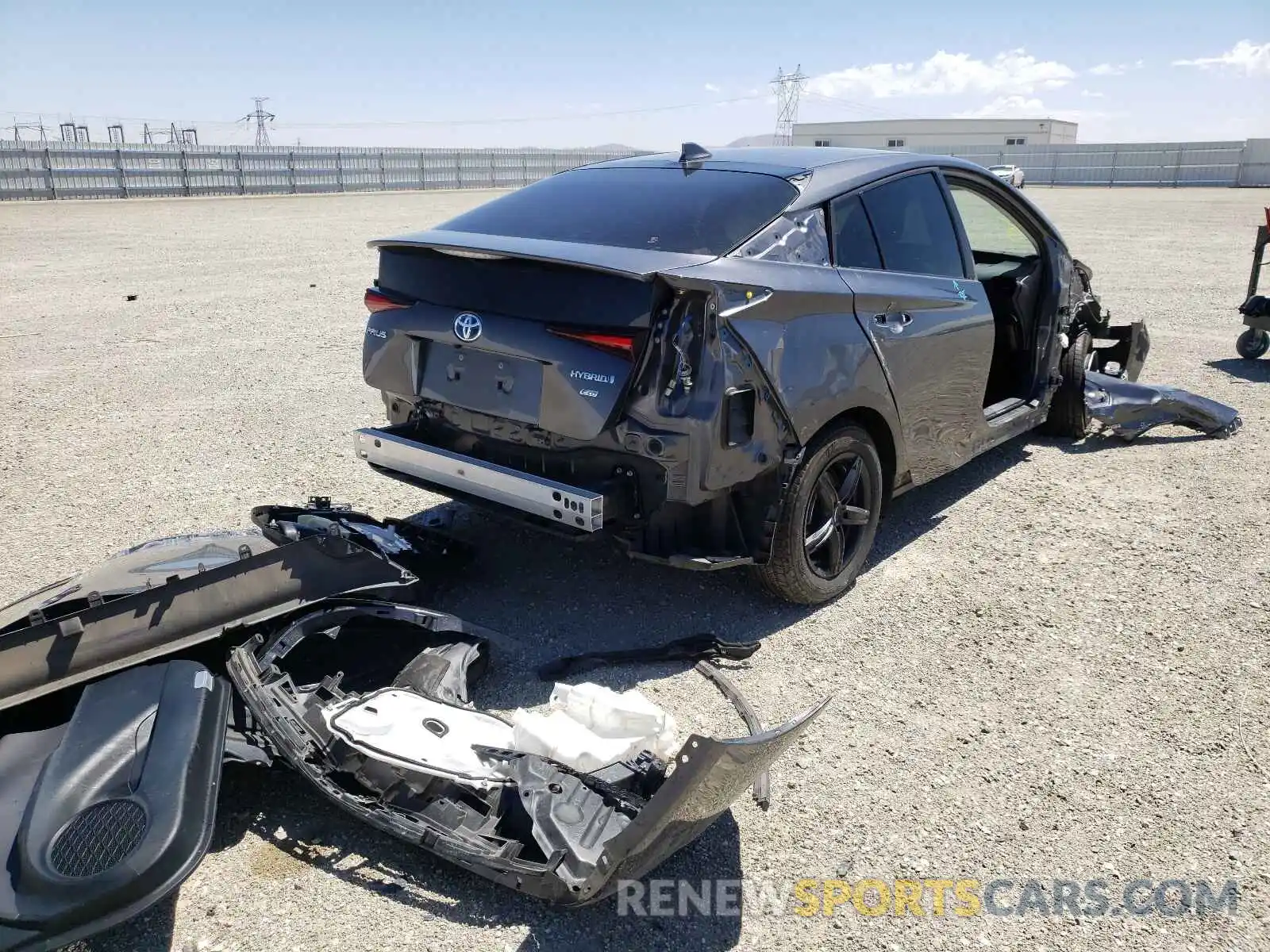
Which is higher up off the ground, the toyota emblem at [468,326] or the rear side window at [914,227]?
the rear side window at [914,227]

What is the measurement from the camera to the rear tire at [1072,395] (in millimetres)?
6246

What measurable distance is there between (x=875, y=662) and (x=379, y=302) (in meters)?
2.45

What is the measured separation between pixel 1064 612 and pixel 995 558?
0.57 meters

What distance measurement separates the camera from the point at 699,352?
3291mm

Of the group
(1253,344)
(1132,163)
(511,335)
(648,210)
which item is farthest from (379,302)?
(1132,163)

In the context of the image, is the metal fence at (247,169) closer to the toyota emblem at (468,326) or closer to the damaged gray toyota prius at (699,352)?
the damaged gray toyota prius at (699,352)

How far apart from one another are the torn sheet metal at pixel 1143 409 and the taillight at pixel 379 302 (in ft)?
14.8

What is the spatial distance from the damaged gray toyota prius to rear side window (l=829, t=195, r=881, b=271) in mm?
12

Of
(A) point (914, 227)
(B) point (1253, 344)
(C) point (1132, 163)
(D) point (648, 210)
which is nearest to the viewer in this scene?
(D) point (648, 210)

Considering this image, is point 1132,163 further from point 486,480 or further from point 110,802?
point 110,802

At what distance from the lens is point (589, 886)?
235cm

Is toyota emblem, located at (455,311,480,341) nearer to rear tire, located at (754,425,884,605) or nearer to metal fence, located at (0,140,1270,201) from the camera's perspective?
rear tire, located at (754,425,884,605)

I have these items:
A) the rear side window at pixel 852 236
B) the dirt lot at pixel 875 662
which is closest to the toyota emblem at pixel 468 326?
the dirt lot at pixel 875 662

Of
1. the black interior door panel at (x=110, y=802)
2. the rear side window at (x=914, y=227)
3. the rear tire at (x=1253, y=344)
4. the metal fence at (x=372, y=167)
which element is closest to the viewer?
the black interior door panel at (x=110, y=802)
